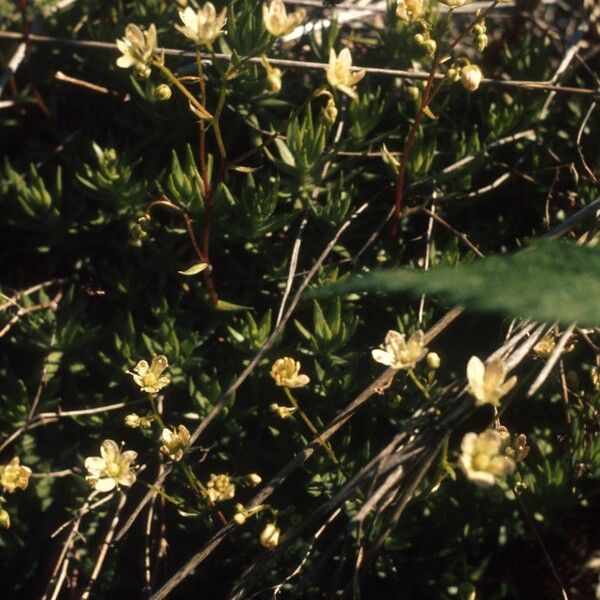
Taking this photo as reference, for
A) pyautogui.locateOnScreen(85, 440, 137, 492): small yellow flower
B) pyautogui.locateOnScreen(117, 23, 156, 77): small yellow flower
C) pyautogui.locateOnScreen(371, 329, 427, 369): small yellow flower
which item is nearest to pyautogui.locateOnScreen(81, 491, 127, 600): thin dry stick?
pyautogui.locateOnScreen(85, 440, 137, 492): small yellow flower

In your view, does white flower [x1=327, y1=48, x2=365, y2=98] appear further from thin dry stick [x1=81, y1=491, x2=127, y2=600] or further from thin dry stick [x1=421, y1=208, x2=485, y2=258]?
thin dry stick [x1=81, y1=491, x2=127, y2=600]

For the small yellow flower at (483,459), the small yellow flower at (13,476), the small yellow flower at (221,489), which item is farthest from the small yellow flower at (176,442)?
the small yellow flower at (483,459)

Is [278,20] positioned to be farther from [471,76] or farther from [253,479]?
[253,479]

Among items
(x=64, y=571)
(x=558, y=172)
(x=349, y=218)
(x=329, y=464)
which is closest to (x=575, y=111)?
(x=558, y=172)

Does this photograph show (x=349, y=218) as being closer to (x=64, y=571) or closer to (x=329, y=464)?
(x=329, y=464)

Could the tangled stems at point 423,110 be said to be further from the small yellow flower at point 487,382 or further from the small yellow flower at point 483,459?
the small yellow flower at point 483,459

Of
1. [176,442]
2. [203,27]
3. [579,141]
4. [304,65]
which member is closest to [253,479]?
[176,442]
